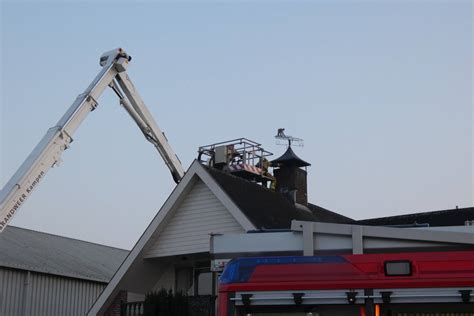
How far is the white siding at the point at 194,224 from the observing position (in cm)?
1794

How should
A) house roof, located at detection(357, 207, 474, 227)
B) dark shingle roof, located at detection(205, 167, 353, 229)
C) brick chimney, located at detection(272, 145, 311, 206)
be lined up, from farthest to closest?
brick chimney, located at detection(272, 145, 311, 206)
house roof, located at detection(357, 207, 474, 227)
dark shingle roof, located at detection(205, 167, 353, 229)

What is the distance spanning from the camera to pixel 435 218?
21906 millimetres

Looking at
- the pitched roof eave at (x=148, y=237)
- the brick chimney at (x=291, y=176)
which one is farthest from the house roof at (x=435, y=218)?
the pitched roof eave at (x=148, y=237)

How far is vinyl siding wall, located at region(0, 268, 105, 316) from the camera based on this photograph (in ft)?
84.7

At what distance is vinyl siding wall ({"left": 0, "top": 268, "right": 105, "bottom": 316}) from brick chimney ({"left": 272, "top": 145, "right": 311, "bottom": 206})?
9495mm

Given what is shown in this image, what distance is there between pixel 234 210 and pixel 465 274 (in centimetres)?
987

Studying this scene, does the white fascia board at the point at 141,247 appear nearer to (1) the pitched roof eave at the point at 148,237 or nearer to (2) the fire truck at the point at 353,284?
(1) the pitched roof eave at the point at 148,237

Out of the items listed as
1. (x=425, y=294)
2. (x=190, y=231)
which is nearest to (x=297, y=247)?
(x=425, y=294)

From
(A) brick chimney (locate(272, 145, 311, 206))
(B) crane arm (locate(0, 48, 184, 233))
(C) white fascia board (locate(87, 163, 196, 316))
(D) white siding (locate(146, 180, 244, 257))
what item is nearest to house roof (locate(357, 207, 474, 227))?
(A) brick chimney (locate(272, 145, 311, 206))

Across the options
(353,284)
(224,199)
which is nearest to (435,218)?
(224,199)

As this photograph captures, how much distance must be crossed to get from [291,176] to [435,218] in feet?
16.6

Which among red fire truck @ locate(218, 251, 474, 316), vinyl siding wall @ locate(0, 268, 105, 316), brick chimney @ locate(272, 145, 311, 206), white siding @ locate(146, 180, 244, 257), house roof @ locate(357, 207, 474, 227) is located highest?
brick chimney @ locate(272, 145, 311, 206)

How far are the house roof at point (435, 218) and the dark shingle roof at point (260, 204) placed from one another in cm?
259

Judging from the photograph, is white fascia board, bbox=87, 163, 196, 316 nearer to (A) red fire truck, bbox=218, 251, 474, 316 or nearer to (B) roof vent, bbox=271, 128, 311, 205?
(B) roof vent, bbox=271, 128, 311, 205
